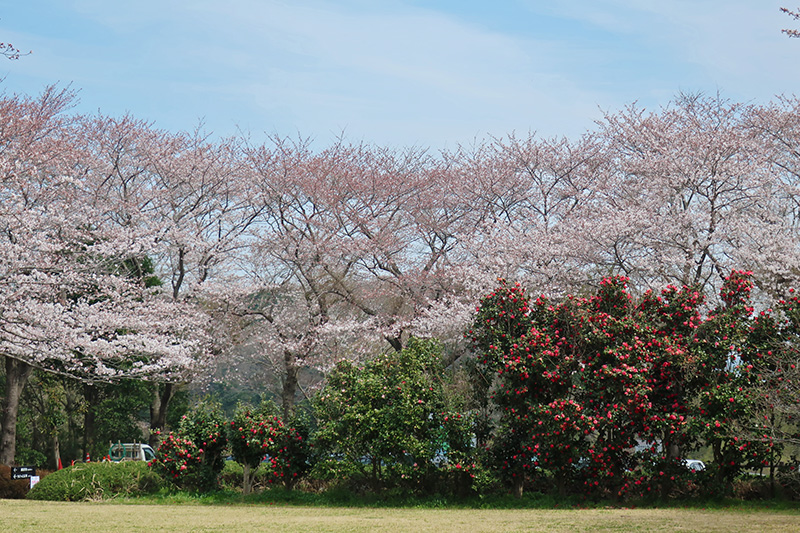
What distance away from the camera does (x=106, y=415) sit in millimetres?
24703

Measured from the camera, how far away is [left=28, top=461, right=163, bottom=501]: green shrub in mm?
13844

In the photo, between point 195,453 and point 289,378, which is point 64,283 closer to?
point 195,453

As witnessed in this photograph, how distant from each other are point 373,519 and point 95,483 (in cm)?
648

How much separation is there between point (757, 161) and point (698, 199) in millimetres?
1636

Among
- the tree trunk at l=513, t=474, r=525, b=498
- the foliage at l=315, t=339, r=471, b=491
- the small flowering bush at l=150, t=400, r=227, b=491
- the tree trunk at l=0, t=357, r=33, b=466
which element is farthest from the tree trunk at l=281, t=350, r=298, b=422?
the tree trunk at l=513, t=474, r=525, b=498

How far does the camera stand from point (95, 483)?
13914mm

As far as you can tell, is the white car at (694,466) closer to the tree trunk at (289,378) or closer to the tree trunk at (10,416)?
the tree trunk at (289,378)

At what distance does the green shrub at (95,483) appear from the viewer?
13.8 m

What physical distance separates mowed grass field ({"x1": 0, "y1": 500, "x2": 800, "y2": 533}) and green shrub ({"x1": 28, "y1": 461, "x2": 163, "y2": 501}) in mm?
1378

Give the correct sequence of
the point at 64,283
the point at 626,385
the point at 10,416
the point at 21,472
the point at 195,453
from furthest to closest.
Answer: the point at 10,416
the point at 64,283
the point at 21,472
the point at 195,453
the point at 626,385

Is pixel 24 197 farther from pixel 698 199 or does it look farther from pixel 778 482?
pixel 778 482

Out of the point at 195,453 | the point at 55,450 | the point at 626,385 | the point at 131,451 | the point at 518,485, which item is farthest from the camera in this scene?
the point at 55,450

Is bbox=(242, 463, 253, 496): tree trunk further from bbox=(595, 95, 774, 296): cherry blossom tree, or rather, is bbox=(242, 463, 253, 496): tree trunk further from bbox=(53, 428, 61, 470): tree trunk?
bbox=(53, 428, 61, 470): tree trunk

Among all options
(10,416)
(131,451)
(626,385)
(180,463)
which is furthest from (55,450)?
(626,385)
